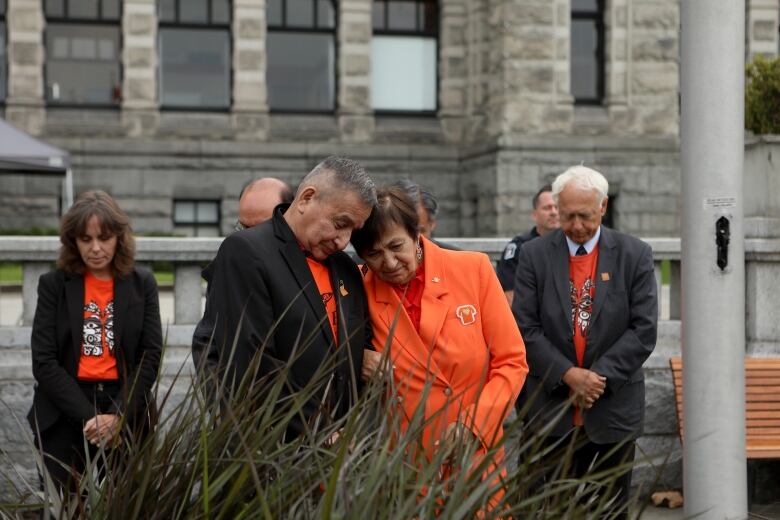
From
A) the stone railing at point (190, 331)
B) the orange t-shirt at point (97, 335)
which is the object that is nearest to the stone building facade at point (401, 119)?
the stone railing at point (190, 331)

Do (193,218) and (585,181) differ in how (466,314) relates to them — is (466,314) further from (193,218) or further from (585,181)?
(193,218)

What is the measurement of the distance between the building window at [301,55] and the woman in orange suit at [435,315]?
1728 cm

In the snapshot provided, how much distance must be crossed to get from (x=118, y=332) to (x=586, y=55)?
17151 mm

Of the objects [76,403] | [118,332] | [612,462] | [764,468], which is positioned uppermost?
[118,332]

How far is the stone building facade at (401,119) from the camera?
19391 millimetres

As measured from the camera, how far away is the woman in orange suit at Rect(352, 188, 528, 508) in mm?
3457

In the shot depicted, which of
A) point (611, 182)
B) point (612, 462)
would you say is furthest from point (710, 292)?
point (611, 182)

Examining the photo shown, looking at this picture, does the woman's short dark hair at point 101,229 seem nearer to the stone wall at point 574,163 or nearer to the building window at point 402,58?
the stone wall at point 574,163

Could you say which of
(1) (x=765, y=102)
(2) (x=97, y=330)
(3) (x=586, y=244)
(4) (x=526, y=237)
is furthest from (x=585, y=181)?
(1) (x=765, y=102)

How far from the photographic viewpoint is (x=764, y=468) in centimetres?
648

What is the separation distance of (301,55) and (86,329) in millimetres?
16681

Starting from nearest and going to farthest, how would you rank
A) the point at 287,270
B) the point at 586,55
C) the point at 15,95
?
the point at 287,270, the point at 15,95, the point at 586,55

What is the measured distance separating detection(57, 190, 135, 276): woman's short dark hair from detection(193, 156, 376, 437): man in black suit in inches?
61.1

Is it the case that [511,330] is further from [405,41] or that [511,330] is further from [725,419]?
[405,41]
